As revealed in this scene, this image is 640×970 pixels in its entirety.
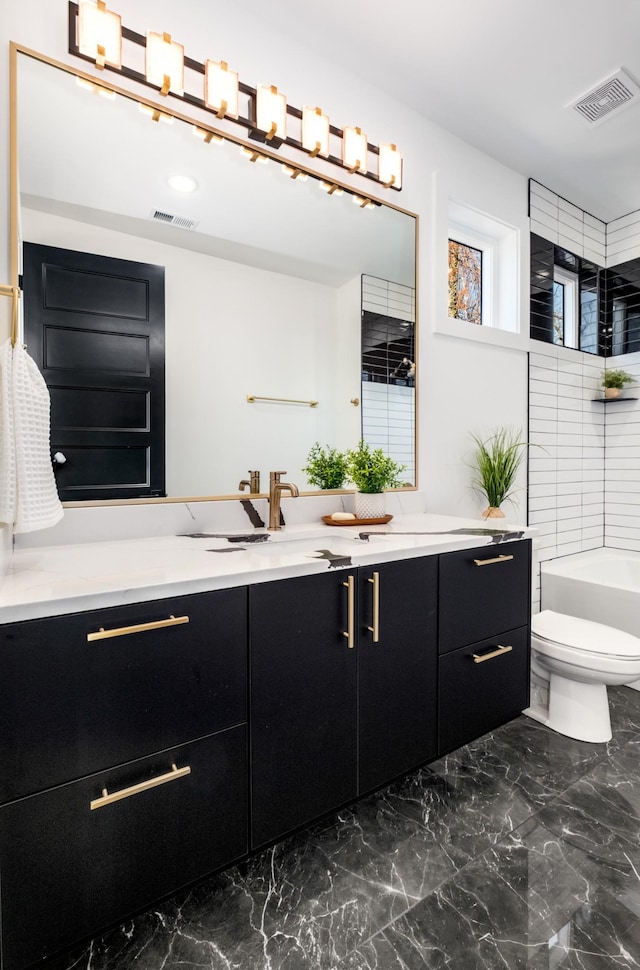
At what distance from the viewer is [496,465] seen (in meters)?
2.47

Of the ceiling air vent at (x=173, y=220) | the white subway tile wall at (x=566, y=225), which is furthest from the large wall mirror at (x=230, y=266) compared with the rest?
the white subway tile wall at (x=566, y=225)

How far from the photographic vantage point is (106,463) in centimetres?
152

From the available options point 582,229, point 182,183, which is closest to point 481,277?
point 582,229

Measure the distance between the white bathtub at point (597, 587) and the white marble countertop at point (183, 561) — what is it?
102 cm

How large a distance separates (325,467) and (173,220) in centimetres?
102

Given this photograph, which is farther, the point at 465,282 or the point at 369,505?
the point at 465,282

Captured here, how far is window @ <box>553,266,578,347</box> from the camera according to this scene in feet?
10.1

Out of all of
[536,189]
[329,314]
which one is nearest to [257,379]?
[329,314]

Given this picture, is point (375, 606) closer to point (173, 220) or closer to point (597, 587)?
point (173, 220)

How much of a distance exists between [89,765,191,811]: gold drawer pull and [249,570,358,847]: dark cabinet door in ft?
0.62

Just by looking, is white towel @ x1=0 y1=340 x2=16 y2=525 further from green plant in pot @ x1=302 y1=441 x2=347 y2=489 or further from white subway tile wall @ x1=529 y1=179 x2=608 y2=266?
white subway tile wall @ x1=529 y1=179 x2=608 y2=266

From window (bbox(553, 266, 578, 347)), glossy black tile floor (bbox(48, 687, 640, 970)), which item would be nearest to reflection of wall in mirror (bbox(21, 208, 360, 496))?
glossy black tile floor (bbox(48, 687, 640, 970))

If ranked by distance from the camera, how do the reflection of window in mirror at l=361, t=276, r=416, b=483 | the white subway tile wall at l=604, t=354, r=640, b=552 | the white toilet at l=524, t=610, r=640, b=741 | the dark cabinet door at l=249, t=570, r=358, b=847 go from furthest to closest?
the white subway tile wall at l=604, t=354, r=640, b=552 → the reflection of window in mirror at l=361, t=276, r=416, b=483 → the white toilet at l=524, t=610, r=640, b=741 → the dark cabinet door at l=249, t=570, r=358, b=847

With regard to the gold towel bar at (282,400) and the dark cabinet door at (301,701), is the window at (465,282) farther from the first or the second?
the dark cabinet door at (301,701)
